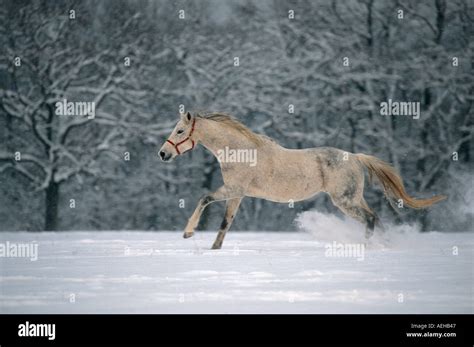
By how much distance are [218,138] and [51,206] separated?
8.83 m

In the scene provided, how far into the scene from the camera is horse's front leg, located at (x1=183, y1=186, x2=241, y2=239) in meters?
9.56

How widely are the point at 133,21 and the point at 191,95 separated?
89.2 inches

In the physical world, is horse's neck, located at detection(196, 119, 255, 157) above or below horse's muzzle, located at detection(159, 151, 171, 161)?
above

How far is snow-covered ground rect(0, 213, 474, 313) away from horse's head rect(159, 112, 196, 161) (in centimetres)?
129

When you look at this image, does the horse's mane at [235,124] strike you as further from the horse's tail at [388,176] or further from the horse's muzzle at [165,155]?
the horse's tail at [388,176]

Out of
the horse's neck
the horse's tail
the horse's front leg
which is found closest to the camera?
the horse's front leg

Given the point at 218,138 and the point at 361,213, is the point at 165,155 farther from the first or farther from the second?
the point at 361,213

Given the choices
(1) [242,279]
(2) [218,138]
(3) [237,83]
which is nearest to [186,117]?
(2) [218,138]

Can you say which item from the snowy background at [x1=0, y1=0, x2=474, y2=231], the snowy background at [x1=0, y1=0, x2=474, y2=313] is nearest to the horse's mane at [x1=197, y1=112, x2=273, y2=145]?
the snowy background at [x1=0, y1=0, x2=474, y2=313]

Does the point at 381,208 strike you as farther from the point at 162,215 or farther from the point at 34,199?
the point at 34,199

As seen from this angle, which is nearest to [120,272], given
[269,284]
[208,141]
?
[269,284]

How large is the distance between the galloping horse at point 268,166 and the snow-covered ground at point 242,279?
2.12 feet

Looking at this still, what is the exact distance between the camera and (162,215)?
734 inches

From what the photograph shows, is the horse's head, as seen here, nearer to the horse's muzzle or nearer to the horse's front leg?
the horse's muzzle
